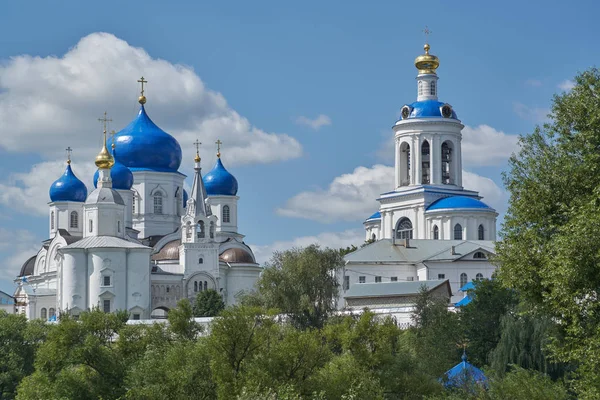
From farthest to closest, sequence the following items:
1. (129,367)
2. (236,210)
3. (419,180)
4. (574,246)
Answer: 1. (236,210)
2. (419,180)
3. (129,367)
4. (574,246)

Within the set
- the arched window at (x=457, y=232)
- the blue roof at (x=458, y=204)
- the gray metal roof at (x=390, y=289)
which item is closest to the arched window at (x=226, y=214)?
the blue roof at (x=458, y=204)

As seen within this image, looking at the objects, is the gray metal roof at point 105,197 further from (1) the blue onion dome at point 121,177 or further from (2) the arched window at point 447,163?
(2) the arched window at point 447,163

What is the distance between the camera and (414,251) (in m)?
54.6

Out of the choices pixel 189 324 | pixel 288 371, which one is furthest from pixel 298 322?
pixel 288 371

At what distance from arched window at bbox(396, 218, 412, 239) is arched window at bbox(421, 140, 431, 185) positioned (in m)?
2.05

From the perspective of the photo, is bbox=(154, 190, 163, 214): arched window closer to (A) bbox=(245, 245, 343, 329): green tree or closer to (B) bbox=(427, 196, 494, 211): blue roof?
(B) bbox=(427, 196, 494, 211): blue roof

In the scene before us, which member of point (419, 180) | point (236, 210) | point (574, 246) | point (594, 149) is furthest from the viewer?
point (236, 210)

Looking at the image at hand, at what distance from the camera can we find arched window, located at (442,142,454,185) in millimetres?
61250

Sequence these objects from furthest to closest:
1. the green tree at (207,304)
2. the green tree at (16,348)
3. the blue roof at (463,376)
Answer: the green tree at (207,304) < the green tree at (16,348) < the blue roof at (463,376)

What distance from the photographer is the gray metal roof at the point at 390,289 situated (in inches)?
1795

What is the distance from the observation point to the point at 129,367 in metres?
29.2

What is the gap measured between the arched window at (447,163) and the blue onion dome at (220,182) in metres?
11.0

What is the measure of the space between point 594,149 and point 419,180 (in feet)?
128

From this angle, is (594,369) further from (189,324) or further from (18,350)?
(18,350)
